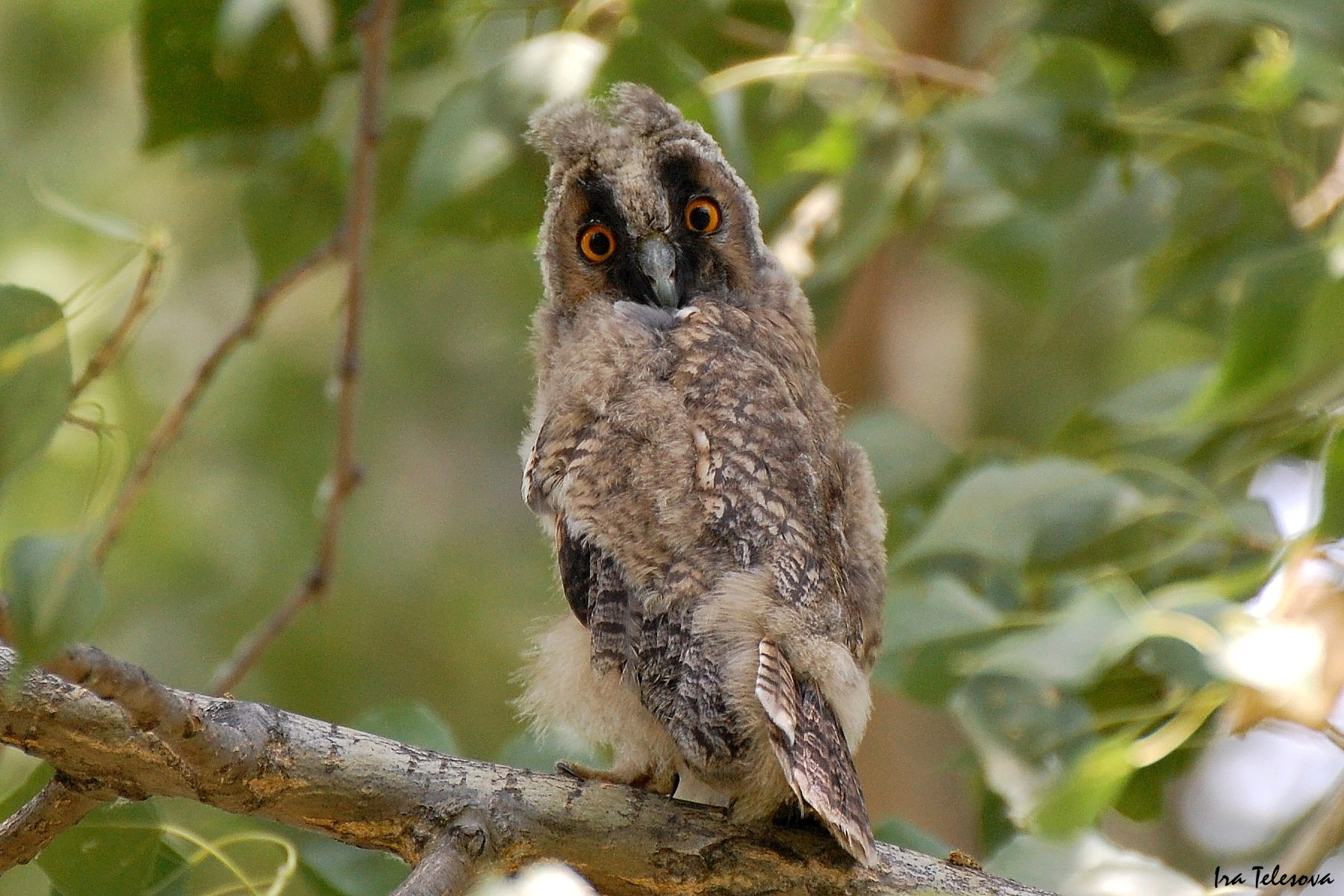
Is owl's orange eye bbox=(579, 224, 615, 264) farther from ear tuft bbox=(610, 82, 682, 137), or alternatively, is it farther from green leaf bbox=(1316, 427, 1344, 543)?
green leaf bbox=(1316, 427, 1344, 543)

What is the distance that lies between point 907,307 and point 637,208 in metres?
2.02

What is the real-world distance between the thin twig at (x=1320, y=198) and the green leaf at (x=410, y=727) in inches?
81.5

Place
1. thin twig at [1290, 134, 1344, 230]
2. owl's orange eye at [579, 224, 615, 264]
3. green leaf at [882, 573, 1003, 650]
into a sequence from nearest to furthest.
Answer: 1. green leaf at [882, 573, 1003, 650]
2. owl's orange eye at [579, 224, 615, 264]
3. thin twig at [1290, 134, 1344, 230]

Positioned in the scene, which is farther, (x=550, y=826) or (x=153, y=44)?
(x=153, y=44)

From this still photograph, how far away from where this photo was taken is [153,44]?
257cm

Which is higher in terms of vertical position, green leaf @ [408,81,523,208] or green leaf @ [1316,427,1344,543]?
green leaf @ [408,81,523,208]

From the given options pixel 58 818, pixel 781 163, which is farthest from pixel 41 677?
pixel 781 163

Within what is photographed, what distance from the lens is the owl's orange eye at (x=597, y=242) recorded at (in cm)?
241

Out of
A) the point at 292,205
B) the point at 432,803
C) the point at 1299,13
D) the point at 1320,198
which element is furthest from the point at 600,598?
the point at 1320,198

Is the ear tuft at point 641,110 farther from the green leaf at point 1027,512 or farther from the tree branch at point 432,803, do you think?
the tree branch at point 432,803

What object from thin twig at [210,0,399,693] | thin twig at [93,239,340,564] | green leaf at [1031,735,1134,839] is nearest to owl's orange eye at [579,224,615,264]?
thin twig at [210,0,399,693]

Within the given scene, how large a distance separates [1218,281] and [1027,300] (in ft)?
1.47

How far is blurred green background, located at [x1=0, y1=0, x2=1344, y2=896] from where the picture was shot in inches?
80.9

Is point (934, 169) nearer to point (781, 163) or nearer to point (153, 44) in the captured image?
point (781, 163)
